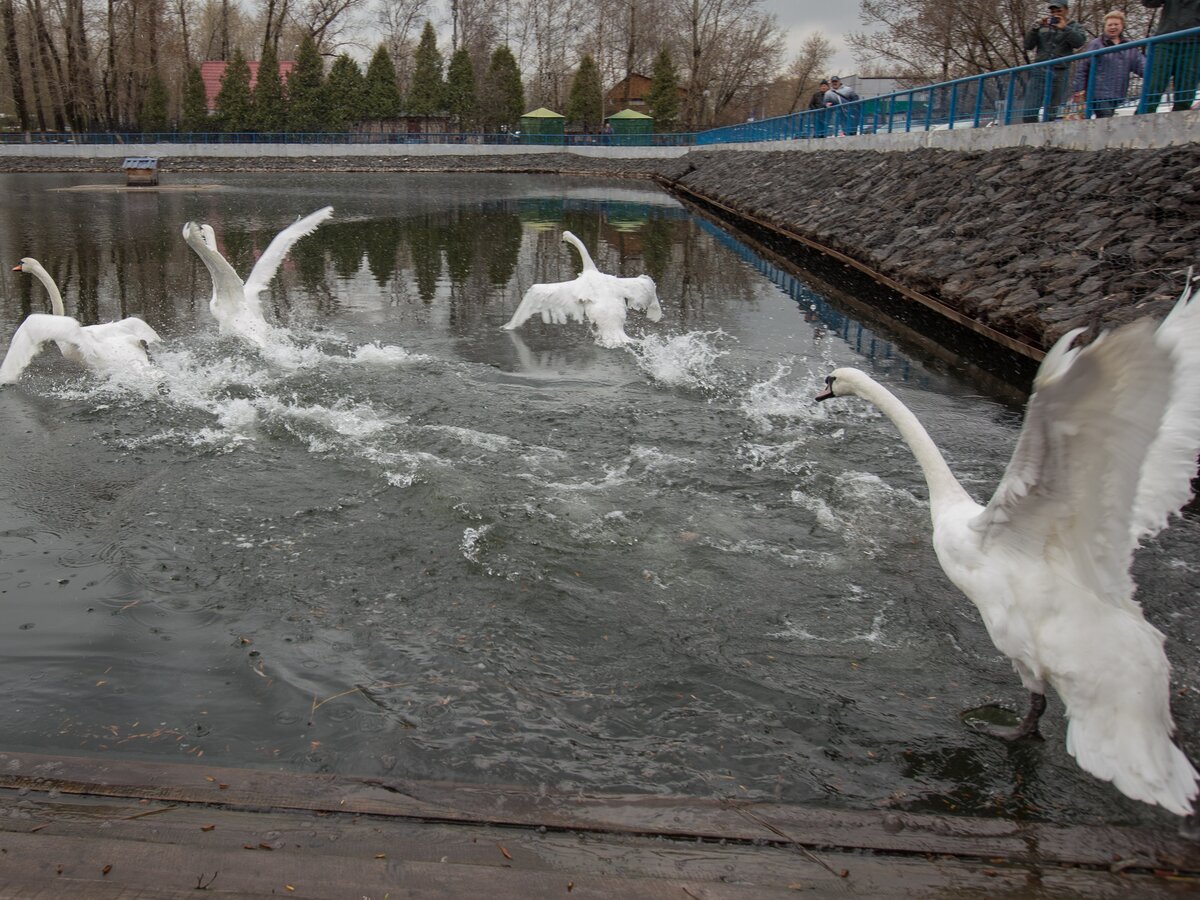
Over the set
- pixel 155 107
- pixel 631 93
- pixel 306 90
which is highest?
pixel 631 93

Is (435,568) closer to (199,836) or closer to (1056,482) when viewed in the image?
(199,836)

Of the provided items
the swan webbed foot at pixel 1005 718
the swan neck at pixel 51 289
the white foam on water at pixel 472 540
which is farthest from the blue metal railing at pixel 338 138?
the swan webbed foot at pixel 1005 718

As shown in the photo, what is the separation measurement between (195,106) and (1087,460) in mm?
67589

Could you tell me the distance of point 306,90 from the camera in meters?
61.1

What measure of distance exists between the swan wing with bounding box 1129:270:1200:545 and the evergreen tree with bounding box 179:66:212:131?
219ft

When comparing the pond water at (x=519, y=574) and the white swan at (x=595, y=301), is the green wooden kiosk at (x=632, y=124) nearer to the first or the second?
the white swan at (x=595, y=301)

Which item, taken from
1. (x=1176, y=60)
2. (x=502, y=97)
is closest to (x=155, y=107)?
(x=502, y=97)

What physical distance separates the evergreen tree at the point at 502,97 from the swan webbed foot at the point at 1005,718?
67.7m

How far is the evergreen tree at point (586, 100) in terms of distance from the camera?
68.4m

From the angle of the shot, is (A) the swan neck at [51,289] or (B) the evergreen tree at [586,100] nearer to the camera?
(A) the swan neck at [51,289]

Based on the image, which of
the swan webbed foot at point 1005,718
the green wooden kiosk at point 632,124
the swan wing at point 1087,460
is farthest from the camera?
the green wooden kiosk at point 632,124

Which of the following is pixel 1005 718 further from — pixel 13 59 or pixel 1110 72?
pixel 13 59

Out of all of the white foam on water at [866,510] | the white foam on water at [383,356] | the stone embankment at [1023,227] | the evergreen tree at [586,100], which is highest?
the evergreen tree at [586,100]

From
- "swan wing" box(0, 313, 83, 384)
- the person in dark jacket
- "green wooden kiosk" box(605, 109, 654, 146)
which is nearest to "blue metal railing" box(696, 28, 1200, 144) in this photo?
the person in dark jacket
